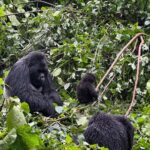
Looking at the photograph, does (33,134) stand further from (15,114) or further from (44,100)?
(44,100)

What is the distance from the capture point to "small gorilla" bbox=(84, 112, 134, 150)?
4352 millimetres

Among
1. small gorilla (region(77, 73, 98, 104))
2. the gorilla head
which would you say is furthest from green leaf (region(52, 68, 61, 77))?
small gorilla (region(77, 73, 98, 104))

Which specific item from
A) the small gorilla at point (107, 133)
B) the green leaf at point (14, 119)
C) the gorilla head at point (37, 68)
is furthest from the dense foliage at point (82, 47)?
the green leaf at point (14, 119)

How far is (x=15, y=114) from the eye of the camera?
3.50 m

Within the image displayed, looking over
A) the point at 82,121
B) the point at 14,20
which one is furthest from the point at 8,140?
the point at 14,20

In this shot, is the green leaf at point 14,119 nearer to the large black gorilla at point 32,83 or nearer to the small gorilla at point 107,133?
the small gorilla at point 107,133

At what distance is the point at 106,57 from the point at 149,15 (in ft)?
2.89

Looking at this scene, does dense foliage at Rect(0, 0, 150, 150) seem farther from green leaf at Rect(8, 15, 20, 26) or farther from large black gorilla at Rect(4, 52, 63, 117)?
large black gorilla at Rect(4, 52, 63, 117)

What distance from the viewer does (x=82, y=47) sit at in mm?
6328

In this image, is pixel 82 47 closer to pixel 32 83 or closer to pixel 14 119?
pixel 32 83

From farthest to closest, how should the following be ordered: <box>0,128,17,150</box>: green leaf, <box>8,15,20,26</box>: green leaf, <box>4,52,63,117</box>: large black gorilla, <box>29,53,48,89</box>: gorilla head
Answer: <box>8,15,20,26</box>: green leaf
<box>29,53,48,89</box>: gorilla head
<box>4,52,63,117</box>: large black gorilla
<box>0,128,17,150</box>: green leaf

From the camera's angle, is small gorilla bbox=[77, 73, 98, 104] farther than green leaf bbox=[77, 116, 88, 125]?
Yes

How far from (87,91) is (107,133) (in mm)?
844

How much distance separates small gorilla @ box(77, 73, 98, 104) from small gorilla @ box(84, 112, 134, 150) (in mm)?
610
